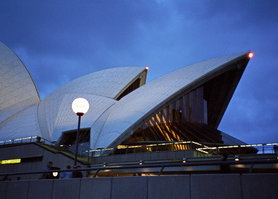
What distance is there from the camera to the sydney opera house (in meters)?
20.0

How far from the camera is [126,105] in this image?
23.0 m

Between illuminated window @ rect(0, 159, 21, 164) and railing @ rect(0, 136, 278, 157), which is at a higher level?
railing @ rect(0, 136, 278, 157)

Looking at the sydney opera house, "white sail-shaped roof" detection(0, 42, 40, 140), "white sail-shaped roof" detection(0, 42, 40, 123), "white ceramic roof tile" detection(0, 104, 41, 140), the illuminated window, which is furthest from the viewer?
"white sail-shaped roof" detection(0, 42, 40, 123)

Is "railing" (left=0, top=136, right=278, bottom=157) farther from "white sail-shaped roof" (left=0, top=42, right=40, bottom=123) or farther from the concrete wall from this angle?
"white sail-shaped roof" (left=0, top=42, right=40, bottom=123)

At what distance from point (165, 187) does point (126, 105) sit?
732 inches

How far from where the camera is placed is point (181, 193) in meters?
4.30

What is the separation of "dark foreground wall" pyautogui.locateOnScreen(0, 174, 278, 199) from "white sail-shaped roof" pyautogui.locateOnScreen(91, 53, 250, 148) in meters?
13.2

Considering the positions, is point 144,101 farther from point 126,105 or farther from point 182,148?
point 182,148

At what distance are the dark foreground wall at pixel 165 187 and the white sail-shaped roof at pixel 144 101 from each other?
1316cm

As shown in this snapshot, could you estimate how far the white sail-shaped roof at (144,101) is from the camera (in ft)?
64.9

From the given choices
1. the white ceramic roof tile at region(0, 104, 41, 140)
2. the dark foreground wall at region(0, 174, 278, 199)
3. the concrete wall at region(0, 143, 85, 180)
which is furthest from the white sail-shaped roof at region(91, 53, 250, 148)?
the dark foreground wall at region(0, 174, 278, 199)

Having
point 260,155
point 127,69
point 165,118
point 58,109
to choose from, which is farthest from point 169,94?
point 127,69

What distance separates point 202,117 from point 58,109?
43.0ft

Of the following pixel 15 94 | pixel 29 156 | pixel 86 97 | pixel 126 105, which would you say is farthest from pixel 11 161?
pixel 15 94
